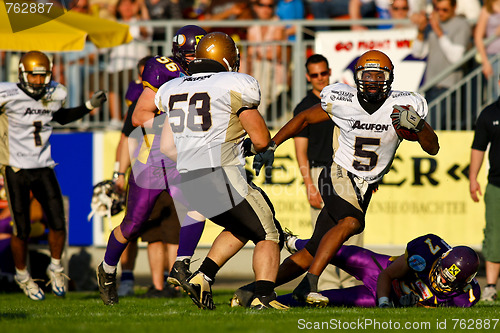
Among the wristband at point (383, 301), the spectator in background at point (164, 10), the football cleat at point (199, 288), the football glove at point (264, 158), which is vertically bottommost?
the wristband at point (383, 301)

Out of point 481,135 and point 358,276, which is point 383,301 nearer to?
point 358,276

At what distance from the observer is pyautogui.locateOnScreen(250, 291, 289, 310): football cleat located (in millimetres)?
5598

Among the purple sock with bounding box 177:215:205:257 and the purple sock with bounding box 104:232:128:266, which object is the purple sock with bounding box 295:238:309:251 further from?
the purple sock with bounding box 104:232:128:266

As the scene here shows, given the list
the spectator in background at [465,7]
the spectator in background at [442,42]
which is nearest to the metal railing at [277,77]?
the spectator in background at [442,42]

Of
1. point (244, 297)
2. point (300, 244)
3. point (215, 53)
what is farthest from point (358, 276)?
point (215, 53)

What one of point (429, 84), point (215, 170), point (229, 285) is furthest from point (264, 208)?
point (429, 84)

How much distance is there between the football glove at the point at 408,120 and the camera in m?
5.63

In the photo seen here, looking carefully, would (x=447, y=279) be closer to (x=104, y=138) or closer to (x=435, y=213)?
(x=435, y=213)

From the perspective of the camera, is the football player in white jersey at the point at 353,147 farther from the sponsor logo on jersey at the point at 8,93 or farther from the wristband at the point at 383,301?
the sponsor logo on jersey at the point at 8,93

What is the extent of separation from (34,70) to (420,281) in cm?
412

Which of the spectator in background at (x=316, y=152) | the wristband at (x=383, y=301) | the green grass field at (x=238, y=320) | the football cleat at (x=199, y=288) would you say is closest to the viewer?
the green grass field at (x=238, y=320)

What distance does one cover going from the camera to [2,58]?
10938 millimetres

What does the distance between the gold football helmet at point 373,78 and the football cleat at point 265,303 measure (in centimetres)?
164

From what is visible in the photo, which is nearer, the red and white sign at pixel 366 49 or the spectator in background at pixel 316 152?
the spectator in background at pixel 316 152
